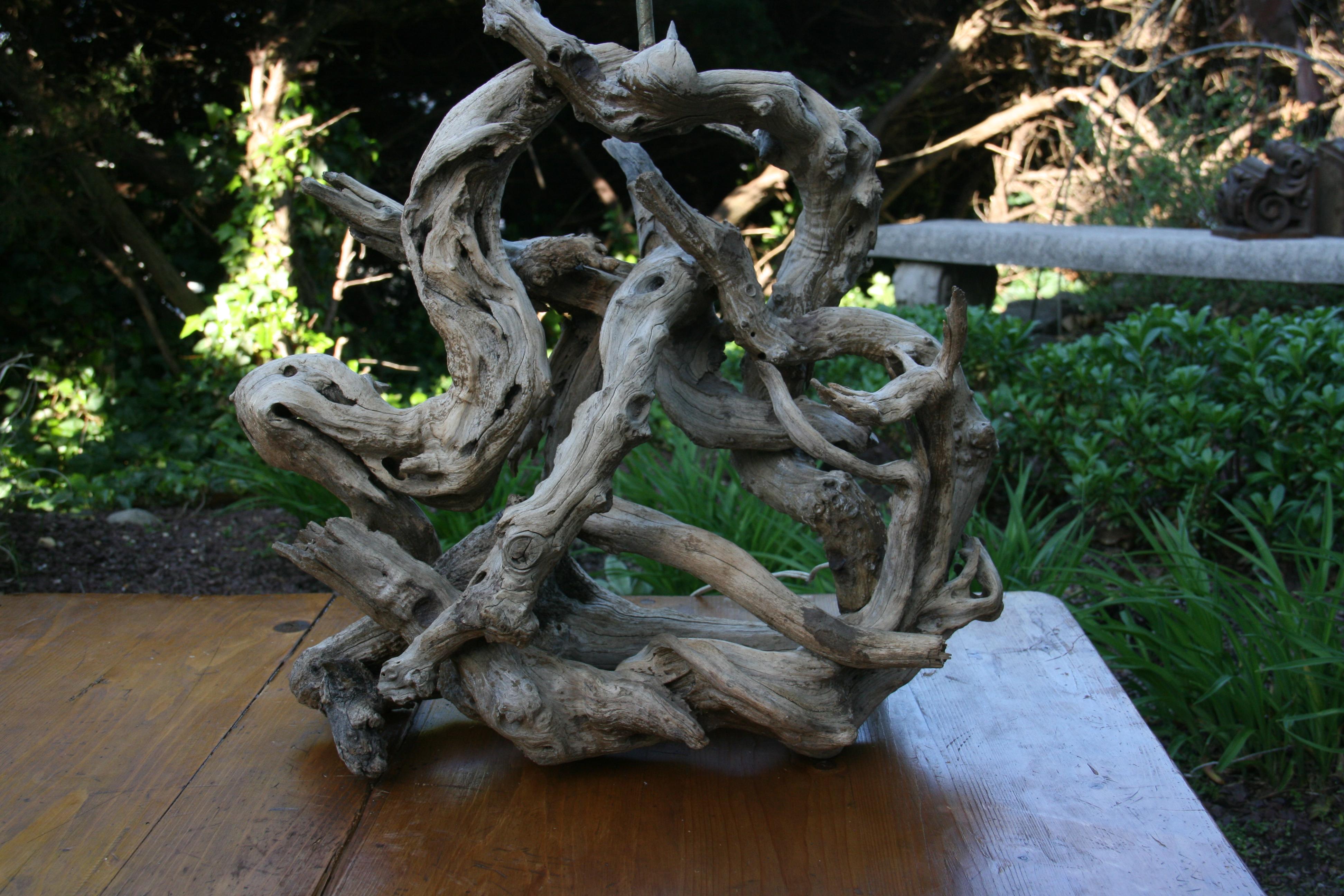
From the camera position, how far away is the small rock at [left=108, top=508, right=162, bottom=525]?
127 inches

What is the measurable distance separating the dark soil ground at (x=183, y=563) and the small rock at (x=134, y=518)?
0.12 ft

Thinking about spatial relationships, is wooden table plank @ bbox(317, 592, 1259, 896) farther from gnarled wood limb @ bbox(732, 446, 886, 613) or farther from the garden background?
the garden background

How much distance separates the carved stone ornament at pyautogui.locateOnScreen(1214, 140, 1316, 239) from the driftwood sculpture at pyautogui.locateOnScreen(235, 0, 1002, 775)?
3.36 m

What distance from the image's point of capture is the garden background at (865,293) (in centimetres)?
219

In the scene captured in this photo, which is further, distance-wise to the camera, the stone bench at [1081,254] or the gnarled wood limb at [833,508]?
the stone bench at [1081,254]

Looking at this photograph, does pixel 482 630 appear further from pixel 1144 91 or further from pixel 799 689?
pixel 1144 91

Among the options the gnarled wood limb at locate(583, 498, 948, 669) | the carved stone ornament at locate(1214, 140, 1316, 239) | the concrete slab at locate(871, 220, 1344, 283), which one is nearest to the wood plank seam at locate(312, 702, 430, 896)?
the gnarled wood limb at locate(583, 498, 948, 669)

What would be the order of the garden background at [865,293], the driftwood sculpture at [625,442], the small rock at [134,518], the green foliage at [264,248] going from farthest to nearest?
the green foliage at [264,248], the small rock at [134,518], the garden background at [865,293], the driftwood sculpture at [625,442]

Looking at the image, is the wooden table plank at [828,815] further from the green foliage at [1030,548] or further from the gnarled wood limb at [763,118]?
the green foliage at [1030,548]

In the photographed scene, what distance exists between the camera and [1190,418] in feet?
8.55

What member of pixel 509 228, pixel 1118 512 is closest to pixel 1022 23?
pixel 509 228

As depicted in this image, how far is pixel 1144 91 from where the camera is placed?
Result: 19.0 feet

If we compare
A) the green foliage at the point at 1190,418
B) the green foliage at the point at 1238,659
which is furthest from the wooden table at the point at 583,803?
the green foliage at the point at 1190,418

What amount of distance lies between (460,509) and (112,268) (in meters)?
3.33
